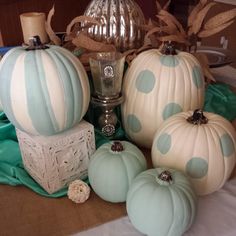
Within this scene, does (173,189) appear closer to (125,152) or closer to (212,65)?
(125,152)

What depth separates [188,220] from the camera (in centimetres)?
46

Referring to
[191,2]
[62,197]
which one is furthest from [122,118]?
[191,2]

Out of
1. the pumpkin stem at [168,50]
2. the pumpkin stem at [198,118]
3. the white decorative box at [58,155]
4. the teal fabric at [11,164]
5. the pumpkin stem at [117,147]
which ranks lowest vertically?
the teal fabric at [11,164]

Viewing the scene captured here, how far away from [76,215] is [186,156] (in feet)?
0.65

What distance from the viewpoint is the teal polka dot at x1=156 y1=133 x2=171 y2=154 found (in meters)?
0.53

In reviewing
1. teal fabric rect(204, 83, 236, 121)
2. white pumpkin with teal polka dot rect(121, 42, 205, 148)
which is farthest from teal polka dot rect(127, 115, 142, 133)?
teal fabric rect(204, 83, 236, 121)

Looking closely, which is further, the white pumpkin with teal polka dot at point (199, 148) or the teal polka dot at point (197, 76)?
the teal polka dot at point (197, 76)

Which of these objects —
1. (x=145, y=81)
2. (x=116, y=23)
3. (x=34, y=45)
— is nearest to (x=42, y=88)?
(x=34, y=45)

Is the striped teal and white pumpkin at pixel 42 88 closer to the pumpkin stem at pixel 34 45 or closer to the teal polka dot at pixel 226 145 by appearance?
the pumpkin stem at pixel 34 45

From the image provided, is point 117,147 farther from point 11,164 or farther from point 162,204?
point 11,164

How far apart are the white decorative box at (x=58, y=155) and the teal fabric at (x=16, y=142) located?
0.02 m

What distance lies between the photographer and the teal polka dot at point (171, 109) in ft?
2.04

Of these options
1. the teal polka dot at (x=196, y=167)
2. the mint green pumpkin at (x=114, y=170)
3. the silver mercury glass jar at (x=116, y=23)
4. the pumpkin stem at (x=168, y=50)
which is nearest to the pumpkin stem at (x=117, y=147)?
the mint green pumpkin at (x=114, y=170)

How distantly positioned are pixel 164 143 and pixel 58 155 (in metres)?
0.18
